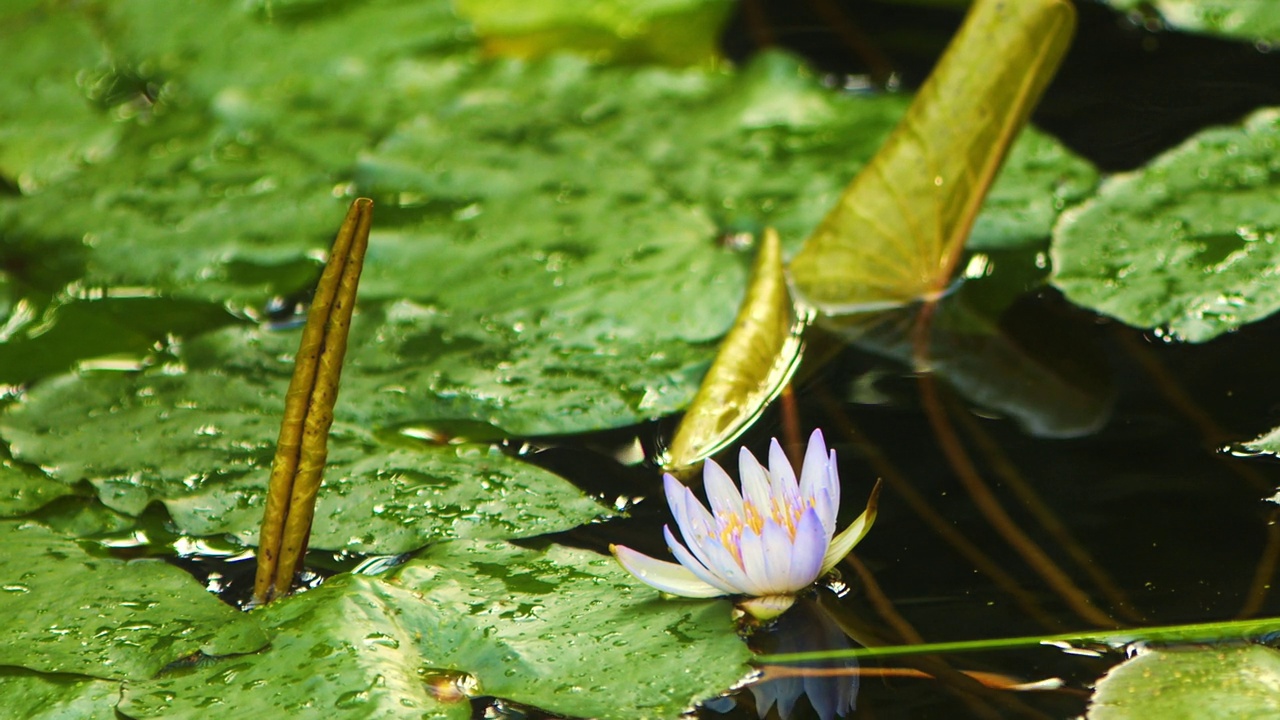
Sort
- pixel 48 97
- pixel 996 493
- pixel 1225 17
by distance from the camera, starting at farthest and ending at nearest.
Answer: pixel 48 97
pixel 1225 17
pixel 996 493

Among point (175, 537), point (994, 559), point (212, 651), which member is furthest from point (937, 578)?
point (175, 537)

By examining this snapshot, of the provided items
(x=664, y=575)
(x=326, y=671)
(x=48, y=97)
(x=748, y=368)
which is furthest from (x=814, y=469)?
Answer: (x=48, y=97)

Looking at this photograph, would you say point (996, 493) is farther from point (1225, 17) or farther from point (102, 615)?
point (1225, 17)

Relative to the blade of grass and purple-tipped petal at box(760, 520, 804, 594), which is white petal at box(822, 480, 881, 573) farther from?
the blade of grass

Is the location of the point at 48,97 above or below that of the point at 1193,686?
above

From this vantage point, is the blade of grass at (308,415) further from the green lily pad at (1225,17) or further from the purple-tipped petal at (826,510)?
the green lily pad at (1225,17)

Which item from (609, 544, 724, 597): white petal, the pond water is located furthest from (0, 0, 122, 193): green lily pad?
(609, 544, 724, 597): white petal

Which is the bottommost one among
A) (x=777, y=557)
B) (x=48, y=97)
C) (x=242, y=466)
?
(x=242, y=466)
